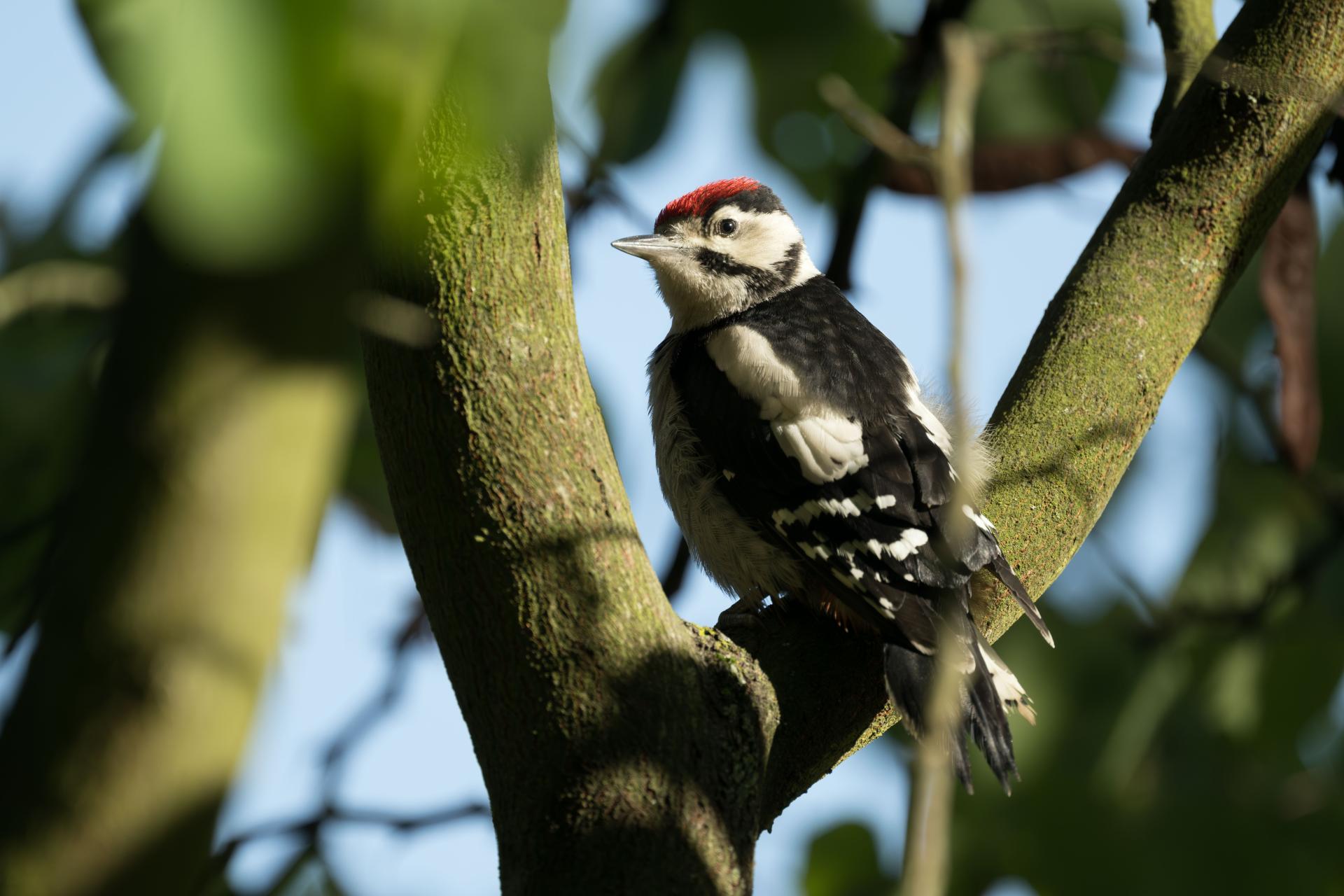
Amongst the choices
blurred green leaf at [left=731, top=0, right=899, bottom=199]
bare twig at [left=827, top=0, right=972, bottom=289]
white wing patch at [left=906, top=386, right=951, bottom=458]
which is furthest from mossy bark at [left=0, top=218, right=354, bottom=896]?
bare twig at [left=827, top=0, right=972, bottom=289]

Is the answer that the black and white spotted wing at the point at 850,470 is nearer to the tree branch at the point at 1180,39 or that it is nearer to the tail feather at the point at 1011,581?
the tail feather at the point at 1011,581

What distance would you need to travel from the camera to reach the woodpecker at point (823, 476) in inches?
109

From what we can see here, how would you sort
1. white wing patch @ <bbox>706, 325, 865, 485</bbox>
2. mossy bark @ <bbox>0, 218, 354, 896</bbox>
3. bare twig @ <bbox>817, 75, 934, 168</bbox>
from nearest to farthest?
mossy bark @ <bbox>0, 218, 354, 896</bbox>, bare twig @ <bbox>817, 75, 934, 168</bbox>, white wing patch @ <bbox>706, 325, 865, 485</bbox>

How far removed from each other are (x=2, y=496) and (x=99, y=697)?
131 centimetres

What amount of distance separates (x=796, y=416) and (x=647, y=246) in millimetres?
1138

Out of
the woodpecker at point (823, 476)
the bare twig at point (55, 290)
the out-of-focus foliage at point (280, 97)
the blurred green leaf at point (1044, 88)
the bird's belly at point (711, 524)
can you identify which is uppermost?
the out-of-focus foliage at point (280, 97)

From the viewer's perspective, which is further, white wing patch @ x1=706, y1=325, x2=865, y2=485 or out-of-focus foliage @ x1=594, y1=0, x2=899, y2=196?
out-of-focus foliage @ x1=594, y1=0, x2=899, y2=196

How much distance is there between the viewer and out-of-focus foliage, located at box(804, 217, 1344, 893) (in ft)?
7.99

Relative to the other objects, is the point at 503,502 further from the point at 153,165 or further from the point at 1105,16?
the point at 1105,16

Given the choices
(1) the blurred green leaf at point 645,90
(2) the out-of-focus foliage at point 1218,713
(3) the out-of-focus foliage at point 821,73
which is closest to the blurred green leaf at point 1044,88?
(3) the out-of-focus foliage at point 821,73

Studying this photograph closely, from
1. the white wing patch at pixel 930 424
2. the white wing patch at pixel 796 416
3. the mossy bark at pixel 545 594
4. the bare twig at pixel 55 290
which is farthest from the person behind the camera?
the white wing patch at pixel 930 424

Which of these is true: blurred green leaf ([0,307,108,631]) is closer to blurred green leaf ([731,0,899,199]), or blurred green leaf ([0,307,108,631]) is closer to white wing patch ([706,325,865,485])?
white wing patch ([706,325,865,485])

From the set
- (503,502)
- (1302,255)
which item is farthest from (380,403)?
(1302,255)

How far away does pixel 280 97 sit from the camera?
0.72 meters
